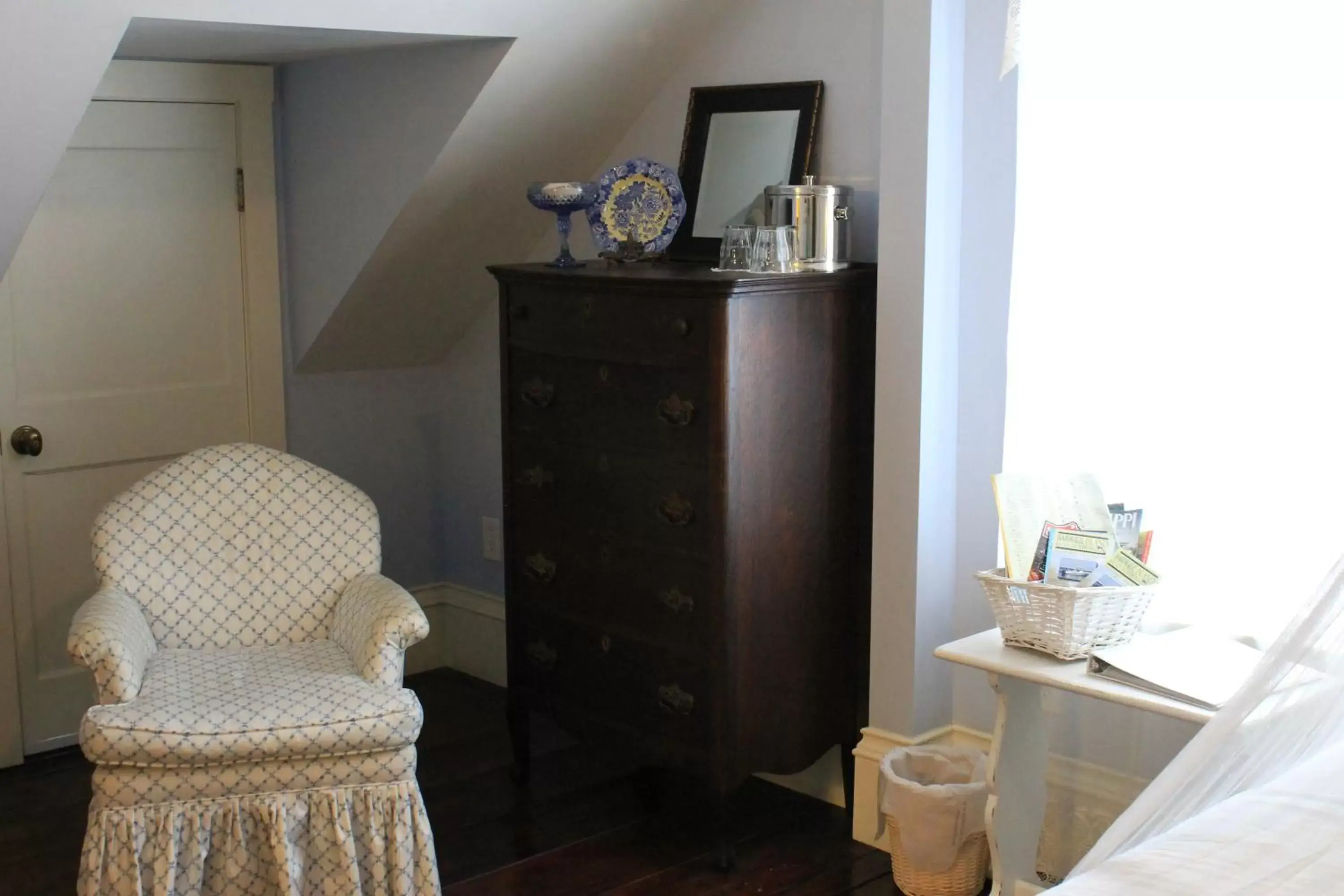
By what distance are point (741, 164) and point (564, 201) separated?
417 mm

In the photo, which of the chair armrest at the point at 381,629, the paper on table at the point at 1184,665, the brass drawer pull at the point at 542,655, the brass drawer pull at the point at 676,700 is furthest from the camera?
the brass drawer pull at the point at 542,655

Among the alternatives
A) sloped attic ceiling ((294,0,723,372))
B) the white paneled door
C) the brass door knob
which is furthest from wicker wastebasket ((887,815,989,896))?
the brass door knob

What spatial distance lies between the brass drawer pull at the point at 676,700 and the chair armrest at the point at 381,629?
20.9 inches

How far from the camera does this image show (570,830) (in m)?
3.11

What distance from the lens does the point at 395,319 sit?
3842mm

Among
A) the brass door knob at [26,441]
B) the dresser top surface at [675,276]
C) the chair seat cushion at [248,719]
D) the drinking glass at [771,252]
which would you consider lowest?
the chair seat cushion at [248,719]

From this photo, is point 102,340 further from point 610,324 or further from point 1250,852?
point 1250,852

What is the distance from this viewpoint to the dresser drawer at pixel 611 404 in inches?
109

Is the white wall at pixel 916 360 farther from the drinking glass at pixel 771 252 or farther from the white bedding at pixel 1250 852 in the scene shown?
the white bedding at pixel 1250 852

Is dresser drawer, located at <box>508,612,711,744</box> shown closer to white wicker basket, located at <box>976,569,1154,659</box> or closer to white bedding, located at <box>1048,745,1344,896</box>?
white wicker basket, located at <box>976,569,1154,659</box>

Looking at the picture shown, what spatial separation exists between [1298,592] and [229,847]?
75.5 inches

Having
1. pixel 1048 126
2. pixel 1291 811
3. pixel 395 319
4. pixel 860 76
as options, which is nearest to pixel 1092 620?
pixel 1291 811

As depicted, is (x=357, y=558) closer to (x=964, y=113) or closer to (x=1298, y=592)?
(x=964, y=113)

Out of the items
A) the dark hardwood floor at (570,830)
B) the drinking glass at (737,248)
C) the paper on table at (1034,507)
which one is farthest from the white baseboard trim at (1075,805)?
the drinking glass at (737,248)
